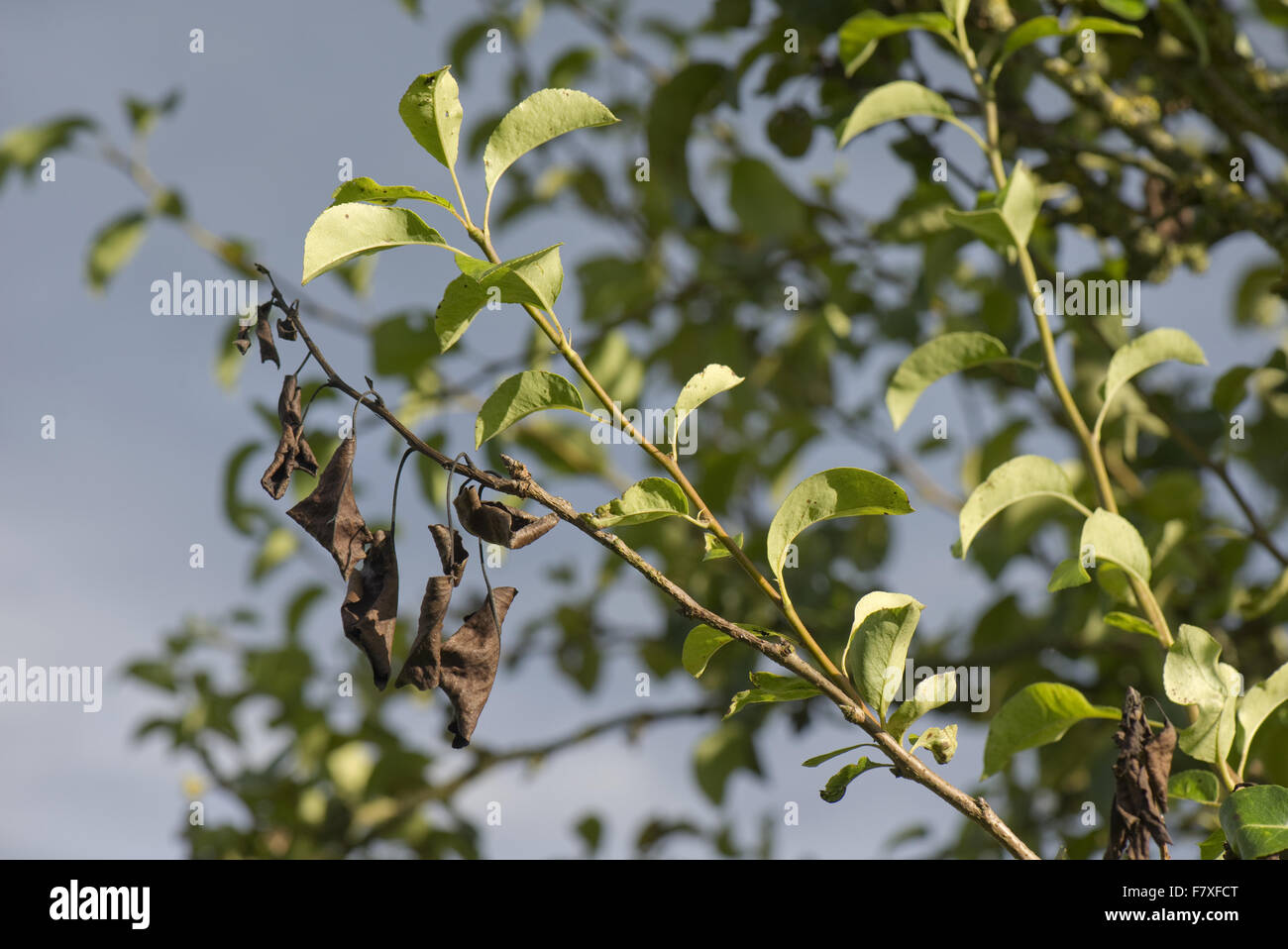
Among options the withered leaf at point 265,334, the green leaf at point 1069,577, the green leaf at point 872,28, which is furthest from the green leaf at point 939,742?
the green leaf at point 872,28

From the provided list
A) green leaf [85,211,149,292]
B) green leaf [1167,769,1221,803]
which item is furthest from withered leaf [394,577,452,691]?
green leaf [85,211,149,292]

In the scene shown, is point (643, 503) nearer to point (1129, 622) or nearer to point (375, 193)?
point (375, 193)

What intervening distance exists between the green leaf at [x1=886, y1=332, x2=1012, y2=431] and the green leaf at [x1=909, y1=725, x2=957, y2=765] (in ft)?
0.99

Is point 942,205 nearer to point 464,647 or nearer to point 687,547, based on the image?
point 687,547

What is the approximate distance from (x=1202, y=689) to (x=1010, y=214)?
383 mm

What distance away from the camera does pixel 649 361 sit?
7.00 ft

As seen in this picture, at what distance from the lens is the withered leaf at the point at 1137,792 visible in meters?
0.64

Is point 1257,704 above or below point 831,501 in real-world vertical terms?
below

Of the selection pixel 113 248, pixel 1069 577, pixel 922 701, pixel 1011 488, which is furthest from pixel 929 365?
pixel 113 248

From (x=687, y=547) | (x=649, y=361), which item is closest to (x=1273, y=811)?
(x=687, y=547)

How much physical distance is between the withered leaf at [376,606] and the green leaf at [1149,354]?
23.4 inches

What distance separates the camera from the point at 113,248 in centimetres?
218

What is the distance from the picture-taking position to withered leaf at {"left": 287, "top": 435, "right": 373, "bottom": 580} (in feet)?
1.96
